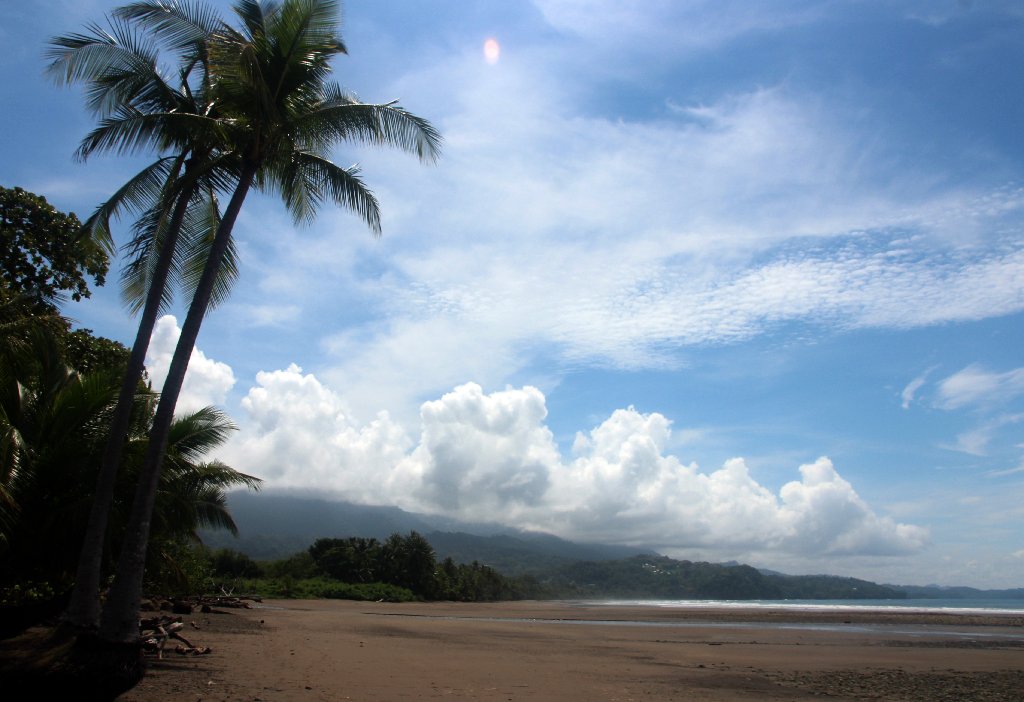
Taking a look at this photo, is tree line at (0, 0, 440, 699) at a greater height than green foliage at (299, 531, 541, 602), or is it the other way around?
tree line at (0, 0, 440, 699)

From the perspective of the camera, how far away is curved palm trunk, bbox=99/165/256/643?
859 centimetres

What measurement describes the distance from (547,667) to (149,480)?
895 centimetres

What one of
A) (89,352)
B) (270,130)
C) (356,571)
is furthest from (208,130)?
(356,571)

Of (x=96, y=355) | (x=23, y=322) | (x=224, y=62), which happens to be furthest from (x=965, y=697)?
(x=96, y=355)

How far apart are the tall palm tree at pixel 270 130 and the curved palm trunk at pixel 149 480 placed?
1 centimetres

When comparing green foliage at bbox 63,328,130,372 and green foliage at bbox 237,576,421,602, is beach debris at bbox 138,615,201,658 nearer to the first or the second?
green foliage at bbox 63,328,130,372

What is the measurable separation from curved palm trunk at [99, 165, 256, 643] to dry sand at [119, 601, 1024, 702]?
101 cm

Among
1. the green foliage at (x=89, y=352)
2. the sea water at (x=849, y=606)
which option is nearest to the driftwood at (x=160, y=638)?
the green foliage at (x=89, y=352)

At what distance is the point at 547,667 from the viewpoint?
1368 centimetres

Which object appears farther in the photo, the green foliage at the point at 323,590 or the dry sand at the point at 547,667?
the green foliage at the point at 323,590

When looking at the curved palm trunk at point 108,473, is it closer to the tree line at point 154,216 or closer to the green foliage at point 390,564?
the tree line at point 154,216

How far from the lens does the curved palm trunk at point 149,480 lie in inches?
338

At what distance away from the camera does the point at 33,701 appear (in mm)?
7938

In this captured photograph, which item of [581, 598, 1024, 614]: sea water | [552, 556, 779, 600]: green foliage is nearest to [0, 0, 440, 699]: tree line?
[581, 598, 1024, 614]: sea water
